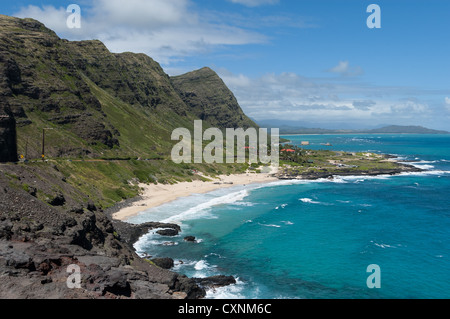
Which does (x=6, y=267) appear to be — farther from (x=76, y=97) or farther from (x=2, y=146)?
(x=76, y=97)

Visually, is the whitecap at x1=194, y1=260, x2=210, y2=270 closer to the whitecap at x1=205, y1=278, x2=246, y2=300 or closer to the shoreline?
the whitecap at x1=205, y1=278, x2=246, y2=300

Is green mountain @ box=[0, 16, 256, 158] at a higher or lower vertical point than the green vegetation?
higher

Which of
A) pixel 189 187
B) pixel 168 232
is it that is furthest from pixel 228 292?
pixel 189 187

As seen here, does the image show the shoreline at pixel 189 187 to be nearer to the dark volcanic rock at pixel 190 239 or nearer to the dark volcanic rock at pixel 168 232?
the dark volcanic rock at pixel 168 232

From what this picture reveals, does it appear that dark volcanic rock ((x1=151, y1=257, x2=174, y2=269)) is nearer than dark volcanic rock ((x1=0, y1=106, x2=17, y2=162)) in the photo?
Yes

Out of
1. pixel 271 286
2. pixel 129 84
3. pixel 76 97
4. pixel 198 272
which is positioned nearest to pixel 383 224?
pixel 271 286

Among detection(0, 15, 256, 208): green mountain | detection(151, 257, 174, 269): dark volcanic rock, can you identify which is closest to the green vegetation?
detection(0, 15, 256, 208): green mountain
